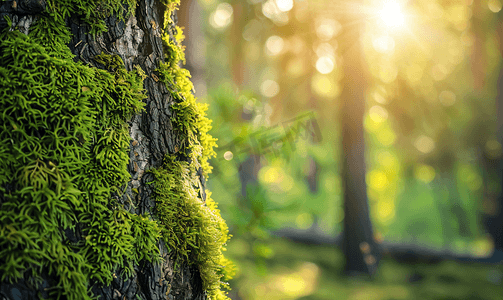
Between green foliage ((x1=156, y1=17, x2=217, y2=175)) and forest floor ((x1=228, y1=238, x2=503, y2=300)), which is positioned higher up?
green foliage ((x1=156, y1=17, x2=217, y2=175))

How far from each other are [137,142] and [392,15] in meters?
6.08

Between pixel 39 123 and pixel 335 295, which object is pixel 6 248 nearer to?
pixel 39 123

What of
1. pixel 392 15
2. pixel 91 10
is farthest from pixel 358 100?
pixel 91 10

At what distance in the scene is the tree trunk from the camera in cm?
714

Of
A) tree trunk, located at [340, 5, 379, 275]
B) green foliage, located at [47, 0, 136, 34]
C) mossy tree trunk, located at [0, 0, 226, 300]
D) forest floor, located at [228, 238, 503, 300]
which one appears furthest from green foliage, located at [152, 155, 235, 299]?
tree trunk, located at [340, 5, 379, 275]

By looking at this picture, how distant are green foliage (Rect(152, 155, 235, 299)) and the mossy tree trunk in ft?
0.05

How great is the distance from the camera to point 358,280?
690 centimetres

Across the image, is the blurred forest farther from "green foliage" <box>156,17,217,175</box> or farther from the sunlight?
"green foliage" <box>156,17,217,175</box>

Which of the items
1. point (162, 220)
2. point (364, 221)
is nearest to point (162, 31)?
point (162, 220)

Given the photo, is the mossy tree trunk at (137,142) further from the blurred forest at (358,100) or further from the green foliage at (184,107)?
the blurred forest at (358,100)

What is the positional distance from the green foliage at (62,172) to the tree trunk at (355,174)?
678cm

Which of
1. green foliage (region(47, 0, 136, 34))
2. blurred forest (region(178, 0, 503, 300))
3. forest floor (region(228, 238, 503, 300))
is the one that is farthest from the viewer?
forest floor (region(228, 238, 503, 300))

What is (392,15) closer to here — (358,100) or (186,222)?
(358,100)

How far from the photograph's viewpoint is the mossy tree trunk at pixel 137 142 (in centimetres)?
96
